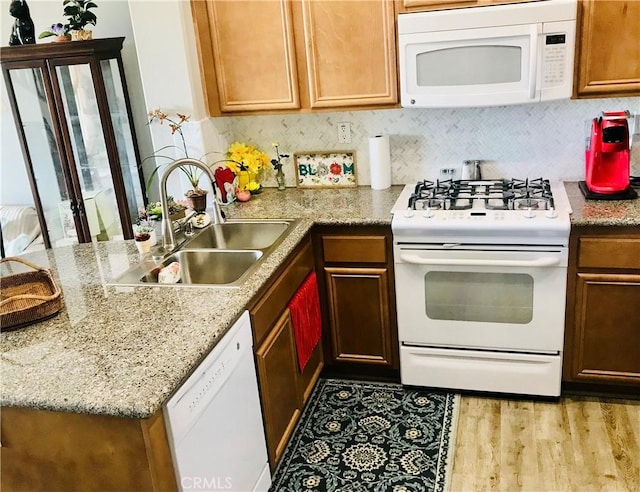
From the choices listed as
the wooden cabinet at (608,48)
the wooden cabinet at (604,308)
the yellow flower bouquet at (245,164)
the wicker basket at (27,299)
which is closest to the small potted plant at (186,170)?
the yellow flower bouquet at (245,164)

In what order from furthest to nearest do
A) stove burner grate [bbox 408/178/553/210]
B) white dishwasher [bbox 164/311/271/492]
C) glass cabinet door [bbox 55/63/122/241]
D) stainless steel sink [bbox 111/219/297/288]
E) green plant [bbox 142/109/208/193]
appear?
green plant [bbox 142/109/208/193] → glass cabinet door [bbox 55/63/122/241] → stove burner grate [bbox 408/178/553/210] → stainless steel sink [bbox 111/219/297/288] → white dishwasher [bbox 164/311/271/492]

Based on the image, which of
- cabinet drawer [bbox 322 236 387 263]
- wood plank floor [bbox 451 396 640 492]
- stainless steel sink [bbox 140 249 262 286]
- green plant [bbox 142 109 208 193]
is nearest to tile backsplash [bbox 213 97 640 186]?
green plant [bbox 142 109 208 193]

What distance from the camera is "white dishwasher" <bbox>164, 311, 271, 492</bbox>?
1681 millimetres

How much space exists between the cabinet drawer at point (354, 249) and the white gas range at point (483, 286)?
0.29 ft

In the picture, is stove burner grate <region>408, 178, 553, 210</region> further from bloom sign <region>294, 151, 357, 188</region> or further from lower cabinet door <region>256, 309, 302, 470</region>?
lower cabinet door <region>256, 309, 302, 470</region>

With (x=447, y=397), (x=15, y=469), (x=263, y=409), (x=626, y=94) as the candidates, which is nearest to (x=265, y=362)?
(x=263, y=409)

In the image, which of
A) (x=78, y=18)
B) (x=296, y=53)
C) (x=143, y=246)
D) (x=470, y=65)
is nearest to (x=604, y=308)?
(x=470, y=65)

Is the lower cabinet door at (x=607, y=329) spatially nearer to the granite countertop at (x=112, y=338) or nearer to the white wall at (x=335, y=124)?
the white wall at (x=335, y=124)

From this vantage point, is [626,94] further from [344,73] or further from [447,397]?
[447,397]

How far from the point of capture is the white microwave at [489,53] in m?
2.54

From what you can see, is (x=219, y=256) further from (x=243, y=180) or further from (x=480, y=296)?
(x=480, y=296)

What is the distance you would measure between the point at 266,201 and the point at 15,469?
1.85m

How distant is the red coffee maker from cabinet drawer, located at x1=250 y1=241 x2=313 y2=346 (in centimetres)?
130

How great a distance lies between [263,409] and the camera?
226 cm
